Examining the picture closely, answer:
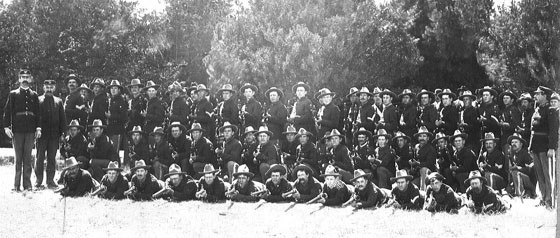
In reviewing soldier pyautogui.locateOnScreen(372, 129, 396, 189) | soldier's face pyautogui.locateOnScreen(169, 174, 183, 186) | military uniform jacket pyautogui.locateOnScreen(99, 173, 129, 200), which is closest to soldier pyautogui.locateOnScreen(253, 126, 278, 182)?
soldier's face pyautogui.locateOnScreen(169, 174, 183, 186)

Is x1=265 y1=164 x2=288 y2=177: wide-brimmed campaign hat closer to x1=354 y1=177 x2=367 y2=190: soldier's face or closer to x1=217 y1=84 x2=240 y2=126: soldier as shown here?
x1=354 y1=177 x2=367 y2=190: soldier's face

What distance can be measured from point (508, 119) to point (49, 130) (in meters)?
8.61

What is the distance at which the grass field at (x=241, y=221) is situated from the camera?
9562 mm

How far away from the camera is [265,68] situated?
20.1m

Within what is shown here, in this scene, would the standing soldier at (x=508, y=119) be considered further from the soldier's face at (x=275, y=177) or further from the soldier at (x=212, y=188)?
the soldier at (x=212, y=188)

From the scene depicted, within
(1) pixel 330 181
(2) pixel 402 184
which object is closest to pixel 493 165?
(2) pixel 402 184

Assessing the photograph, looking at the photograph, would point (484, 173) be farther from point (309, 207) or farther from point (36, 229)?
point (36, 229)

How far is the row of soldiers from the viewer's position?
43.6ft

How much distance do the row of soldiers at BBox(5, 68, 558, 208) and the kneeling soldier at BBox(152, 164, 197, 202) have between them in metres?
1.29

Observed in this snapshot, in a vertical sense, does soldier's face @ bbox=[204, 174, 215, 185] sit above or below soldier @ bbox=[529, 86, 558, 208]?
below

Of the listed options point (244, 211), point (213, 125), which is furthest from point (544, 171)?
point (213, 125)

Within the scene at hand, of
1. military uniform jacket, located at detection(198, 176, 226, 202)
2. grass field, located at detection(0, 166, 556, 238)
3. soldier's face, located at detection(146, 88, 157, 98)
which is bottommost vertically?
grass field, located at detection(0, 166, 556, 238)

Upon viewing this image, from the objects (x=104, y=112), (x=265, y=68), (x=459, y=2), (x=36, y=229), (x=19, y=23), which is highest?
(x=459, y=2)

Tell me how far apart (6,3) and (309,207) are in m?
15.7
